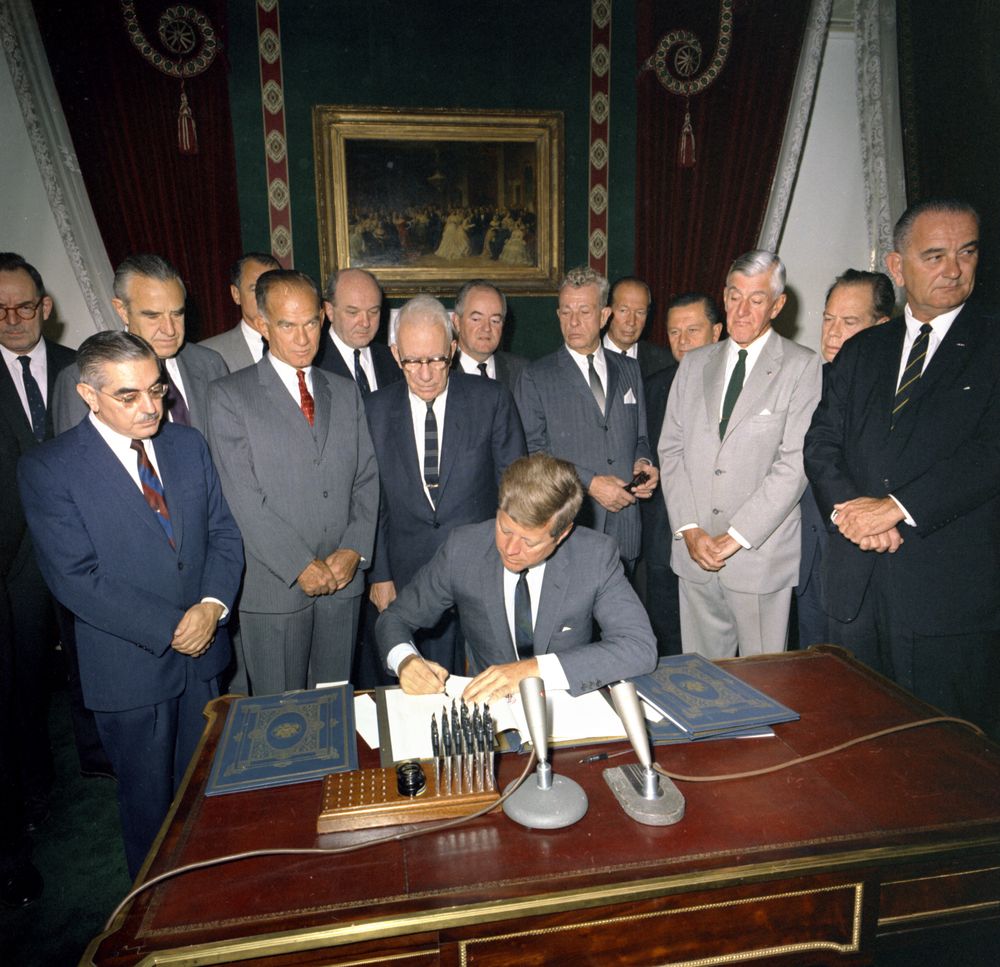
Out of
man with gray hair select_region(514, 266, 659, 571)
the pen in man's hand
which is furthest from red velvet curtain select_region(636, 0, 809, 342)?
the pen in man's hand

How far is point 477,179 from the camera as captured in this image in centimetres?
538

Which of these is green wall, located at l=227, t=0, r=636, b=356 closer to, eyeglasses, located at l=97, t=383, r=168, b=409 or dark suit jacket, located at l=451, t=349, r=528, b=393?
dark suit jacket, located at l=451, t=349, r=528, b=393

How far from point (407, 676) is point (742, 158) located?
523 cm

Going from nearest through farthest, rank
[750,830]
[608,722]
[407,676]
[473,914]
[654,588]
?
[473,914] → [750,830] → [608,722] → [407,676] → [654,588]

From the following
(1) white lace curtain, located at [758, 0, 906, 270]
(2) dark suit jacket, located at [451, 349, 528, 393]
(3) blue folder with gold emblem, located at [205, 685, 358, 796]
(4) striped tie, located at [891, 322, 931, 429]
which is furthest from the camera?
(1) white lace curtain, located at [758, 0, 906, 270]

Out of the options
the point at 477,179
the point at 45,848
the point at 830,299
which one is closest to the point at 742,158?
the point at 477,179

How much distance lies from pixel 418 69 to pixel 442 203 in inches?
36.4

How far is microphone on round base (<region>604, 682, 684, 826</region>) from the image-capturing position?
1.46 meters

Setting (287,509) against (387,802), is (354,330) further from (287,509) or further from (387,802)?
(387,802)

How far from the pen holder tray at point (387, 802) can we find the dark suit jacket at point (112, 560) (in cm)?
101

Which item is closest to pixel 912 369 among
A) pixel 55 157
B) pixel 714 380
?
pixel 714 380

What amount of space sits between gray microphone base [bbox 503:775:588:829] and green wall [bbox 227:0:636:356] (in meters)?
4.66

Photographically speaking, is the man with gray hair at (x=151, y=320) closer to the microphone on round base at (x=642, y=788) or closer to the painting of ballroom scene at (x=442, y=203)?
the microphone on round base at (x=642, y=788)

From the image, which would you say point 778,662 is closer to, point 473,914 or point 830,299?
point 473,914
